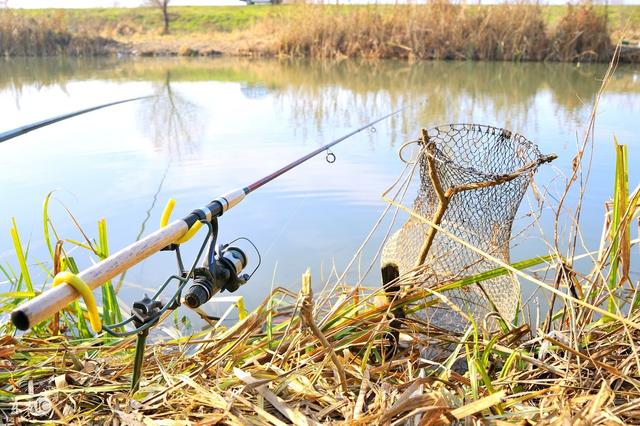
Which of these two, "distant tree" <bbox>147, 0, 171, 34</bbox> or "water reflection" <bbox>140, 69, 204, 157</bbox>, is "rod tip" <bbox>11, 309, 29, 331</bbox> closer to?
"water reflection" <bbox>140, 69, 204, 157</bbox>

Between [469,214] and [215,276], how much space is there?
113 cm

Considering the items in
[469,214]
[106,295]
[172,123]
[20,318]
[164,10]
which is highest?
[164,10]

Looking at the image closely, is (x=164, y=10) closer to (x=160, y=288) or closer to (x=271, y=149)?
(x=271, y=149)

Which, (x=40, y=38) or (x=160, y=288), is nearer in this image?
(x=160, y=288)

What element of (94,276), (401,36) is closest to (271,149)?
(94,276)

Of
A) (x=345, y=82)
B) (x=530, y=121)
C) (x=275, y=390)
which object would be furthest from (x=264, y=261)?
(x=345, y=82)

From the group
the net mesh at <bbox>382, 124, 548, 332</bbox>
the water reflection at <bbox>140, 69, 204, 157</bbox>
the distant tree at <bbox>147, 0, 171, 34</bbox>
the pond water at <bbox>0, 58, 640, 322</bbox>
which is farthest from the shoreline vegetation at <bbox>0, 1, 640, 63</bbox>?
the net mesh at <bbox>382, 124, 548, 332</bbox>

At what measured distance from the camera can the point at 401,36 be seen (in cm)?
1568

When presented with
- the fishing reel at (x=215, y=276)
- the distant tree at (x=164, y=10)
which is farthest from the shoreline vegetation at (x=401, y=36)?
the fishing reel at (x=215, y=276)

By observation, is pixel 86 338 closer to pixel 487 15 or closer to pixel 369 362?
pixel 369 362

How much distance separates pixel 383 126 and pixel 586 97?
4.21m

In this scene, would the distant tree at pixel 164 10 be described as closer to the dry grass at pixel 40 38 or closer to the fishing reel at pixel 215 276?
the dry grass at pixel 40 38

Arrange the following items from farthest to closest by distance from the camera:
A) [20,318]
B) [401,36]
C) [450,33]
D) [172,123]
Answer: [401,36] < [450,33] < [172,123] < [20,318]

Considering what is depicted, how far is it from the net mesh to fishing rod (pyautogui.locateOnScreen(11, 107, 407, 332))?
568 millimetres
